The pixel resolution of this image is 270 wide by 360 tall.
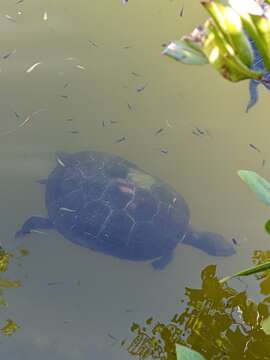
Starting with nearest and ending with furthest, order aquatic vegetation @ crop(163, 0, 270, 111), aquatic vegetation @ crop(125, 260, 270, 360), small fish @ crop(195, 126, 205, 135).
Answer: aquatic vegetation @ crop(163, 0, 270, 111) < aquatic vegetation @ crop(125, 260, 270, 360) < small fish @ crop(195, 126, 205, 135)

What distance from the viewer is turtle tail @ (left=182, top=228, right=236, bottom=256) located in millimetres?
2869

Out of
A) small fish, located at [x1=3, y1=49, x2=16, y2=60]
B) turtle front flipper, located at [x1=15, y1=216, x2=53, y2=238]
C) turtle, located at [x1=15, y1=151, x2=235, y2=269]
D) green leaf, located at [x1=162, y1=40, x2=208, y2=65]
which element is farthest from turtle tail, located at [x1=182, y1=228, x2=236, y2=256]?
green leaf, located at [x1=162, y1=40, x2=208, y2=65]

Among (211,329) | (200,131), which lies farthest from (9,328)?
(200,131)

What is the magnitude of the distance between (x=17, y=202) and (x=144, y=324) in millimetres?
1064

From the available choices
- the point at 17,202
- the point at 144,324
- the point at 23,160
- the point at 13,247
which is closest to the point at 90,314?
the point at 144,324

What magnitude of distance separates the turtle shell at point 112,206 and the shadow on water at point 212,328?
16.6 inches

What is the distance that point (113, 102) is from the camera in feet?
10.5

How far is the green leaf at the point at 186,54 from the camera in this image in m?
0.57

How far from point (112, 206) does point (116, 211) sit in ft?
0.13

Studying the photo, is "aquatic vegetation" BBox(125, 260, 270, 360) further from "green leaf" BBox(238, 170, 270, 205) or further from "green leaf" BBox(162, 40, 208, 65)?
"green leaf" BBox(162, 40, 208, 65)

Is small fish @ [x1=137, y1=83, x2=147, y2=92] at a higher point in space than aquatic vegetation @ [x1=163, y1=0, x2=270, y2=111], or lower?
lower

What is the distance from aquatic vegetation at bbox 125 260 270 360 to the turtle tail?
0.19m

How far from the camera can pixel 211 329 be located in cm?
249

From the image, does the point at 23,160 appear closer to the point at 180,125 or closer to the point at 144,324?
the point at 180,125
